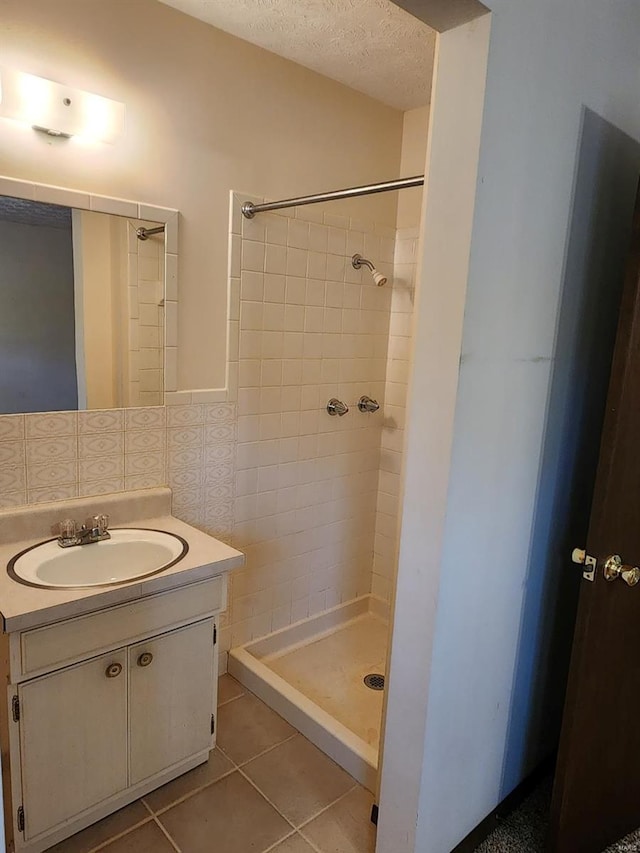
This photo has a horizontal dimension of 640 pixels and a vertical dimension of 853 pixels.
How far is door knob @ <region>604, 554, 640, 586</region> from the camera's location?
135 centimetres

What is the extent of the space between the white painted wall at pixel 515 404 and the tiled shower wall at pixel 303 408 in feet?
3.68

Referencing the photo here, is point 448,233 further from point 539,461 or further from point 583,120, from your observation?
point 539,461

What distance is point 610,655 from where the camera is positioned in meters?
1.46

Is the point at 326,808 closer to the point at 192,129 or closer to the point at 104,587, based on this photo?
the point at 104,587

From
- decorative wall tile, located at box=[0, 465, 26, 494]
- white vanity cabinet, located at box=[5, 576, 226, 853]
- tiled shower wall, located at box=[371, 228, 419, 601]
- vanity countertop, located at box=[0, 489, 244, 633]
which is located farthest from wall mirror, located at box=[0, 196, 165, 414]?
tiled shower wall, located at box=[371, 228, 419, 601]

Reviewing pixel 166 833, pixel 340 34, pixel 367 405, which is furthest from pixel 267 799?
pixel 340 34

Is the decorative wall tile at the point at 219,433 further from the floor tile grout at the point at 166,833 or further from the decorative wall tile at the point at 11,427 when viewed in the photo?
the floor tile grout at the point at 166,833

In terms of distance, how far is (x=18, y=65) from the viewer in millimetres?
1552

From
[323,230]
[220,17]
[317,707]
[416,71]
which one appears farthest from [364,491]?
[220,17]

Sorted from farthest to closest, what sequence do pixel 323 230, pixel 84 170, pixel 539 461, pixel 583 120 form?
pixel 323 230 < pixel 84 170 < pixel 539 461 < pixel 583 120

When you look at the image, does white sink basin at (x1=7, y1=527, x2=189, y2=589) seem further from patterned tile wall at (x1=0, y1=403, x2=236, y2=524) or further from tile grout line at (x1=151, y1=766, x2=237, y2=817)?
tile grout line at (x1=151, y1=766, x2=237, y2=817)

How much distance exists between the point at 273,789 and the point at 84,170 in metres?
2.00

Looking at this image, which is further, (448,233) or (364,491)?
(364,491)

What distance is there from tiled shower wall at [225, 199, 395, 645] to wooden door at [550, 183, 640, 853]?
132 cm
